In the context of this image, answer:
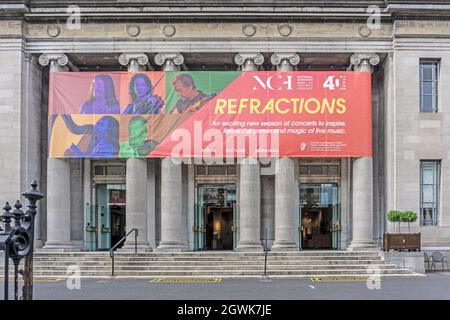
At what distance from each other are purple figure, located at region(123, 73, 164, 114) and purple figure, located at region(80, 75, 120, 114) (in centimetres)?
66

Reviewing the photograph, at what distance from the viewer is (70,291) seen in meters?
16.1

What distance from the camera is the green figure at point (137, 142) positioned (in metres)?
25.5

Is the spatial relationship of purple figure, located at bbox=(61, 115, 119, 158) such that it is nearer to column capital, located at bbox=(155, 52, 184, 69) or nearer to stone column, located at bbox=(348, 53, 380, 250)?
column capital, located at bbox=(155, 52, 184, 69)

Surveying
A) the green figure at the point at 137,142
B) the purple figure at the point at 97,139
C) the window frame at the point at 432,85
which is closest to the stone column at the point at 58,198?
the purple figure at the point at 97,139

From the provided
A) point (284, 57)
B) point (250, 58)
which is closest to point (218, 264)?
point (250, 58)

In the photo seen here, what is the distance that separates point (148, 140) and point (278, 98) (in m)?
5.85

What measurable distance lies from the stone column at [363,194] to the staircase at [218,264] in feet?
5.50

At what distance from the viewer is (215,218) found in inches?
1138

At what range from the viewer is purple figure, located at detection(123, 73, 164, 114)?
2572cm

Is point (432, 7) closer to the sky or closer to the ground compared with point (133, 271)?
closer to the sky

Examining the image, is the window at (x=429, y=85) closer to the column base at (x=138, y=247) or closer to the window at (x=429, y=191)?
the window at (x=429, y=191)

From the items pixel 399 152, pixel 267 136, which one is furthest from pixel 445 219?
pixel 267 136

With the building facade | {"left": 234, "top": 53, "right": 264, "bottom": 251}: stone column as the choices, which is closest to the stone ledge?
the building facade
